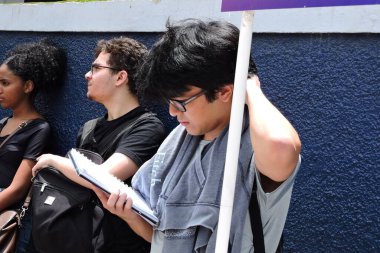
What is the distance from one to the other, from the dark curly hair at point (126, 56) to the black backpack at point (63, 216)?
856mm

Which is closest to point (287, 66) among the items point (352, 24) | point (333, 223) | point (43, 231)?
point (352, 24)

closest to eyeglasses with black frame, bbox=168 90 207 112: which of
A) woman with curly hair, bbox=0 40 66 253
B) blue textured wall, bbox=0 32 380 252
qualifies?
blue textured wall, bbox=0 32 380 252

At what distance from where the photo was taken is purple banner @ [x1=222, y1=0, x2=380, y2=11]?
157 cm

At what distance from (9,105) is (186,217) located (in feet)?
8.33

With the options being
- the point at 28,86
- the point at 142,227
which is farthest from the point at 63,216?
the point at 28,86

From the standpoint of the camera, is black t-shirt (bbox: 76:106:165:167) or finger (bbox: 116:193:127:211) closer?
finger (bbox: 116:193:127:211)

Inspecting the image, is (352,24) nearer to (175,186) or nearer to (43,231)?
(175,186)

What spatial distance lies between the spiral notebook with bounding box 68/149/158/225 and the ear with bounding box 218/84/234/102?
0.53 meters

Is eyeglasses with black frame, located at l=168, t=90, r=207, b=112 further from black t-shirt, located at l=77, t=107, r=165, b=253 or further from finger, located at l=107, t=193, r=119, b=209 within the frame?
black t-shirt, located at l=77, t=107, r=165, b=253

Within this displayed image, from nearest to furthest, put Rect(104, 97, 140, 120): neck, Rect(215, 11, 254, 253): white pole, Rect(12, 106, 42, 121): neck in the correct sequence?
Rect(215, 11, 254, 253): white pole → Rect(104, 97, 140, 120): neck → Rect(12, 106, 42, 121): neck

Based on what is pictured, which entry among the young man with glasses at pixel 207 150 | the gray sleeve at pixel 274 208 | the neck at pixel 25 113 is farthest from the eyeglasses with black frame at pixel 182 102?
the neck at pixel 25 113

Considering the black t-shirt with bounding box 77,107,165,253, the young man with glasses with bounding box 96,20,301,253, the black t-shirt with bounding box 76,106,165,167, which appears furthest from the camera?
the black t-shirt with bounding box 76,106,165,167

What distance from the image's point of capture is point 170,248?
2.05 meters

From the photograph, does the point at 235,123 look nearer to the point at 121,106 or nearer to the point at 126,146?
the point at 126,146
